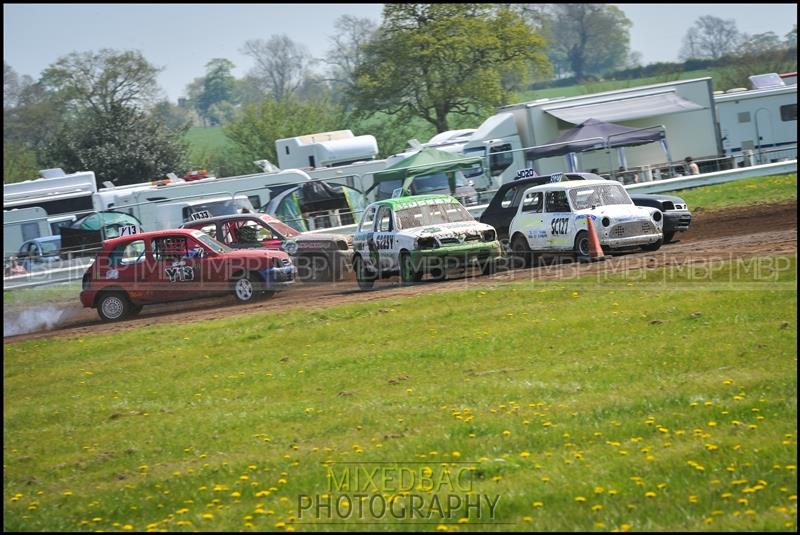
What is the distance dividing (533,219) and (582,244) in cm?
131

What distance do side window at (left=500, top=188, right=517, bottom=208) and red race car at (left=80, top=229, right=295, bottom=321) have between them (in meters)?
4.84

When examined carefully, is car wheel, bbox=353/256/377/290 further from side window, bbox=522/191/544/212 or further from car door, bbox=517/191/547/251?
side window, bbox=522/191/544/212

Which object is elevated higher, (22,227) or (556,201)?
(22,227)

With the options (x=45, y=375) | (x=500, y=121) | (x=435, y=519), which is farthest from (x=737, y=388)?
(x=500, y=121)

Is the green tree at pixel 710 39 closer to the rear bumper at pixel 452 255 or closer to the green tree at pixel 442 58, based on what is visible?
the green tree at pixel 442 58

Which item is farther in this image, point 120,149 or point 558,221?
point 120,149

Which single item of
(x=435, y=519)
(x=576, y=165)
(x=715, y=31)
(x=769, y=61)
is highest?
(x=715, y=31)

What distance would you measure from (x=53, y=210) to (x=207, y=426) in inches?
988

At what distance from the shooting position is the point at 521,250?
1950 cm

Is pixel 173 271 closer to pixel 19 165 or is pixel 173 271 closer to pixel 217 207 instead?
pixel 217 207

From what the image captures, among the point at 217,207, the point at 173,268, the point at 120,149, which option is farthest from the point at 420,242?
the point at 120,149

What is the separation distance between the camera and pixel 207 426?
31.8 ft

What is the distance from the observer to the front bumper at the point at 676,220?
19719mm

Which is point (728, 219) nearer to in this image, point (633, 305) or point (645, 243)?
point (645, 243)
